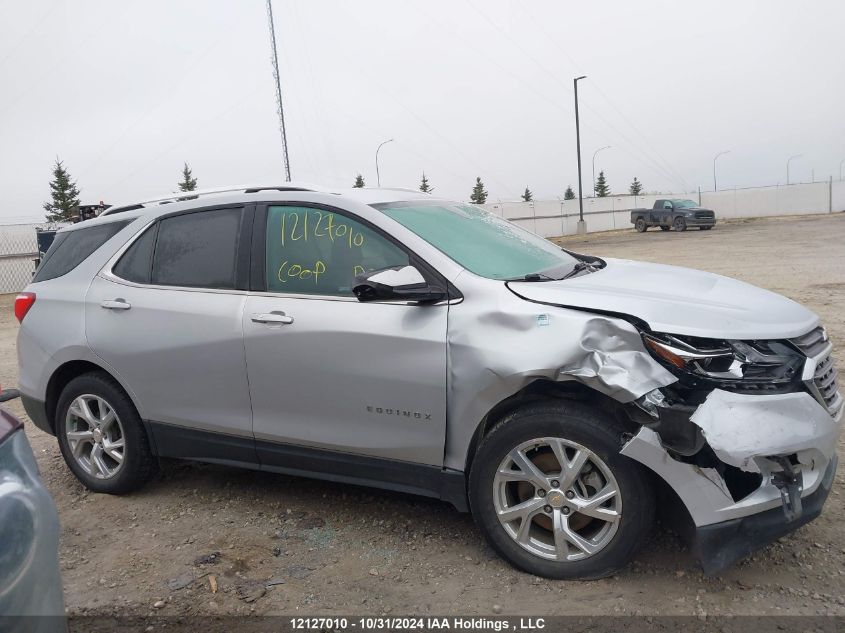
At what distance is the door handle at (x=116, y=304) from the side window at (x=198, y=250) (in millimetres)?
199

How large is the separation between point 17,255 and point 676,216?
29.3 metres

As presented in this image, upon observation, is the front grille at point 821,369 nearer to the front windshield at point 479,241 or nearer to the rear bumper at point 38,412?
the front windshield at point 479,241

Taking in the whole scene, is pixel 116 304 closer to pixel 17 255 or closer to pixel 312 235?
pixel 312 235

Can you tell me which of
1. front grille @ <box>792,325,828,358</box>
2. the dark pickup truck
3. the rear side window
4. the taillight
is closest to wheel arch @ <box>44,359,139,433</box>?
the taillight

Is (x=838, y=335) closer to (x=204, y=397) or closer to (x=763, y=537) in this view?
(x=763, y=537)

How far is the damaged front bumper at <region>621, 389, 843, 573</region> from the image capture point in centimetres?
267

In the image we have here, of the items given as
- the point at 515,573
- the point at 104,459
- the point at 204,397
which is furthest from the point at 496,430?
the point at 104,459

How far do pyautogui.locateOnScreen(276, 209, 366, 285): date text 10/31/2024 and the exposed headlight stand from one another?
1534mm

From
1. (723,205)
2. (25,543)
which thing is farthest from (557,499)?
(723,205)

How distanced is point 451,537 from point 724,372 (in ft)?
5.32

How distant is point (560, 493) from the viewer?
2990 mm

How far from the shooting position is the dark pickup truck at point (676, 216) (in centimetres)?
3497

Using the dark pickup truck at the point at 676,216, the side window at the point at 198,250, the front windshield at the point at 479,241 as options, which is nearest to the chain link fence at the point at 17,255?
the side window at the point at 198,250

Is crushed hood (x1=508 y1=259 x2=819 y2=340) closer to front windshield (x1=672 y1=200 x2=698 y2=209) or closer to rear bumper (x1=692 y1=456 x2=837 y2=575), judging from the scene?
rear bumper (x1=692 y1=456 x2=837 y2=575)
